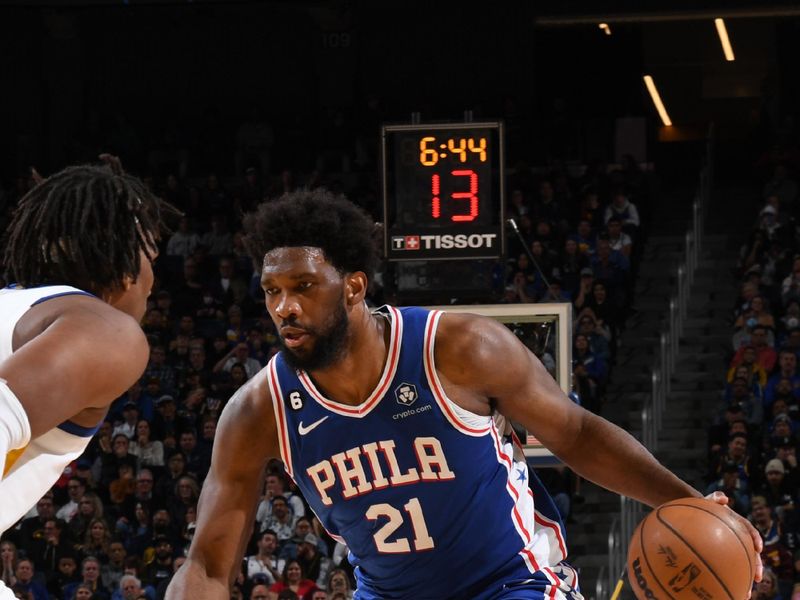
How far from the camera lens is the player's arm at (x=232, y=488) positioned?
13.5 ft

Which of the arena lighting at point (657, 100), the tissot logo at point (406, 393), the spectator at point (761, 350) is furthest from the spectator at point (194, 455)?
the arena lighting at point (657, 100)

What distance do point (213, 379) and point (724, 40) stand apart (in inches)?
449

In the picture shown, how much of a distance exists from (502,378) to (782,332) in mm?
9447

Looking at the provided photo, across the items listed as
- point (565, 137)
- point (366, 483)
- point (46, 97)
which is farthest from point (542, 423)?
point (46, 97)

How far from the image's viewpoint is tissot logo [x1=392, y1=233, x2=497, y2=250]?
970cm

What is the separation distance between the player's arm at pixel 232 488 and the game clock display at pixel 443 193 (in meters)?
5.63

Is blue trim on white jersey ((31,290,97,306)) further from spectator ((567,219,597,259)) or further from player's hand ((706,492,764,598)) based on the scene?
spectator ((567,219,597,259))

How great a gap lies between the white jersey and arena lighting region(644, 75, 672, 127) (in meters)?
19.8

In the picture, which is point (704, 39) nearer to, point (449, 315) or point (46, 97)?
point (46, 97)

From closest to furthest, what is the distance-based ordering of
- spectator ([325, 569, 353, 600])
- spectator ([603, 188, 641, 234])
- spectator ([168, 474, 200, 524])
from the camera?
spectator ([325, 569, 353, 600]) → spectator ([168, 474, 200, 524]) → spectator ([603, 188, 641, 234])

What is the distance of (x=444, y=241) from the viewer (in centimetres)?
976

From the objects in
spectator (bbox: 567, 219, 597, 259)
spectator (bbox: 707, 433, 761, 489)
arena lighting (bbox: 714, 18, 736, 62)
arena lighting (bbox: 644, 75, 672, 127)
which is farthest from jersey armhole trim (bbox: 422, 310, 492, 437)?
arena lighting (bbox: 644, 75, 672, 127)

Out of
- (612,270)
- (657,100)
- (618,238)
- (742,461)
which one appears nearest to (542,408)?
(742,461)

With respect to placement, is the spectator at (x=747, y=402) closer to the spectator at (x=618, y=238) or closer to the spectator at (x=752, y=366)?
the spectator at (x=752, y=366)
